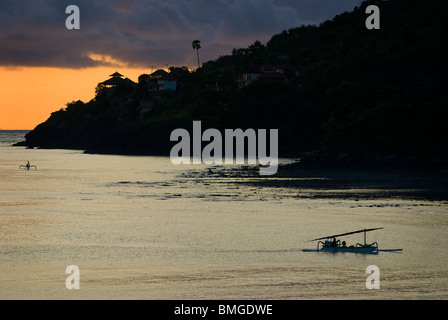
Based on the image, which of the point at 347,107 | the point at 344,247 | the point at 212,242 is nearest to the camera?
the point at 344,247

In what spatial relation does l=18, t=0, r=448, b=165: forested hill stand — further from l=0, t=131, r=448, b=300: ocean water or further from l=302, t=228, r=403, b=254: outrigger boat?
l=302, t=228, r=403, b=254: outrigger boat

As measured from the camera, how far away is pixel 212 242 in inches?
2227

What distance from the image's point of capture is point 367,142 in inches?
5399

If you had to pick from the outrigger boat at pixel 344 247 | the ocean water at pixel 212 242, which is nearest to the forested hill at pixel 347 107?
the ocean water at pixel 212 242

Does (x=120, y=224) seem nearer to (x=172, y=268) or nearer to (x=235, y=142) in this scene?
(x=172, y=268)

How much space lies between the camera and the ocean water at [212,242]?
4059cm

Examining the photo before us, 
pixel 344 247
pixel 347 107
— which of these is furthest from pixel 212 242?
pixel 347 107

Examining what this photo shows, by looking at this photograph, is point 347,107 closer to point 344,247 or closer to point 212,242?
point 212,242

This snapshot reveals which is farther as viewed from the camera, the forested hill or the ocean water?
the forested hill

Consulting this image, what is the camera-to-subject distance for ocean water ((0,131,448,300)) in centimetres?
4059

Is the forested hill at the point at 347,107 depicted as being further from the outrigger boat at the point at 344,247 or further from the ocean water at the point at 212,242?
the outrigger boat at the point at 344,247

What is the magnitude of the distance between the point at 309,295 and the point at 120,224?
31.9 m

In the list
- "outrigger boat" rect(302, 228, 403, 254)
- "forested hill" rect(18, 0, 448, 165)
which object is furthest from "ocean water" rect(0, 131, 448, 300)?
"forested hill" rect(18, 0, 448, 165)

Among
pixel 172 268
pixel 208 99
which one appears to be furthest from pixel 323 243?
pixel 208 99
